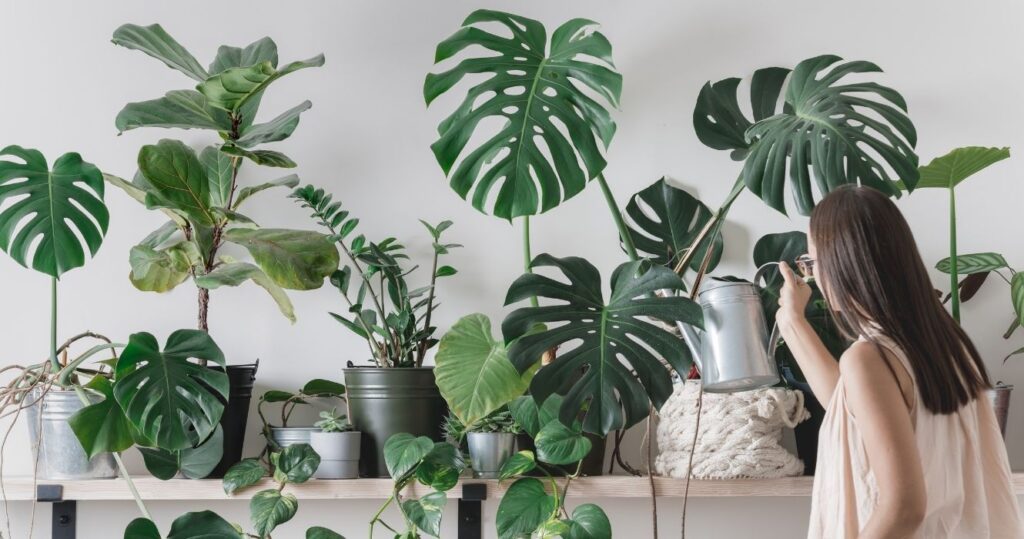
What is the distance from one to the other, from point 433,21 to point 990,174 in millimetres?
1198

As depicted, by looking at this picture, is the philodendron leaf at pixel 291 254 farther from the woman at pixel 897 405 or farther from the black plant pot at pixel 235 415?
the woman at pixel 897 405

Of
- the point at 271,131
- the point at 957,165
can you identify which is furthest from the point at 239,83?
the point at 957,165

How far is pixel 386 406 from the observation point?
5.41 feet

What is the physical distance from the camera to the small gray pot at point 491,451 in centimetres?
160

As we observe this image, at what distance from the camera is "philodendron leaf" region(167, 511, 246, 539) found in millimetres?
1540

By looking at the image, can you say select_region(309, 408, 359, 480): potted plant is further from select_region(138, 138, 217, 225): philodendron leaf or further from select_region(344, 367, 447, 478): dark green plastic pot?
select_region(138, 138, 217, 225): philodendron leaf

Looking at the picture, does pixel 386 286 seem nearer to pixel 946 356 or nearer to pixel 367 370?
pixel 367 370

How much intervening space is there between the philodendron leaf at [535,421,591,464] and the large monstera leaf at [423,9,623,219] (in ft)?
1.20

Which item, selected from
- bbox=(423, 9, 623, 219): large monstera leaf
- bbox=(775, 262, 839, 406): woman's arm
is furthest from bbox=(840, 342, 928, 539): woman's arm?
bbox=(423, 9, 623, 219): large monstera leaf

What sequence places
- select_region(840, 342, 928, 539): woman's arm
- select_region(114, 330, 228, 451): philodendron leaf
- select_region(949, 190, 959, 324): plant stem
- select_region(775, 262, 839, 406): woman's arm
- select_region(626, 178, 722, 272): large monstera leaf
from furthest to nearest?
select_region(626, 178, 722, 272): large monstera leaf → select_region(949, 190, 959, 324): plant stem → select_region(114, 330, 228, 451): philodendron leaf → select_region(775, 262, 839, 406): woman's arm → select_region(840, 342, 928, 539): woman's arm

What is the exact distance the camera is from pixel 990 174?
6.25 feet

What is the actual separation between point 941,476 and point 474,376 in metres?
0.72

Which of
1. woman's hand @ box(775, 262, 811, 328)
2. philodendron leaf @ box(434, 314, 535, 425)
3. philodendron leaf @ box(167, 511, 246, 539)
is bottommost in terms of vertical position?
philodendron leaf @ box(167, 511, 246, 539)

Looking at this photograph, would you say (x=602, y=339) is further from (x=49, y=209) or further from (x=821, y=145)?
(x=49, y=209)
